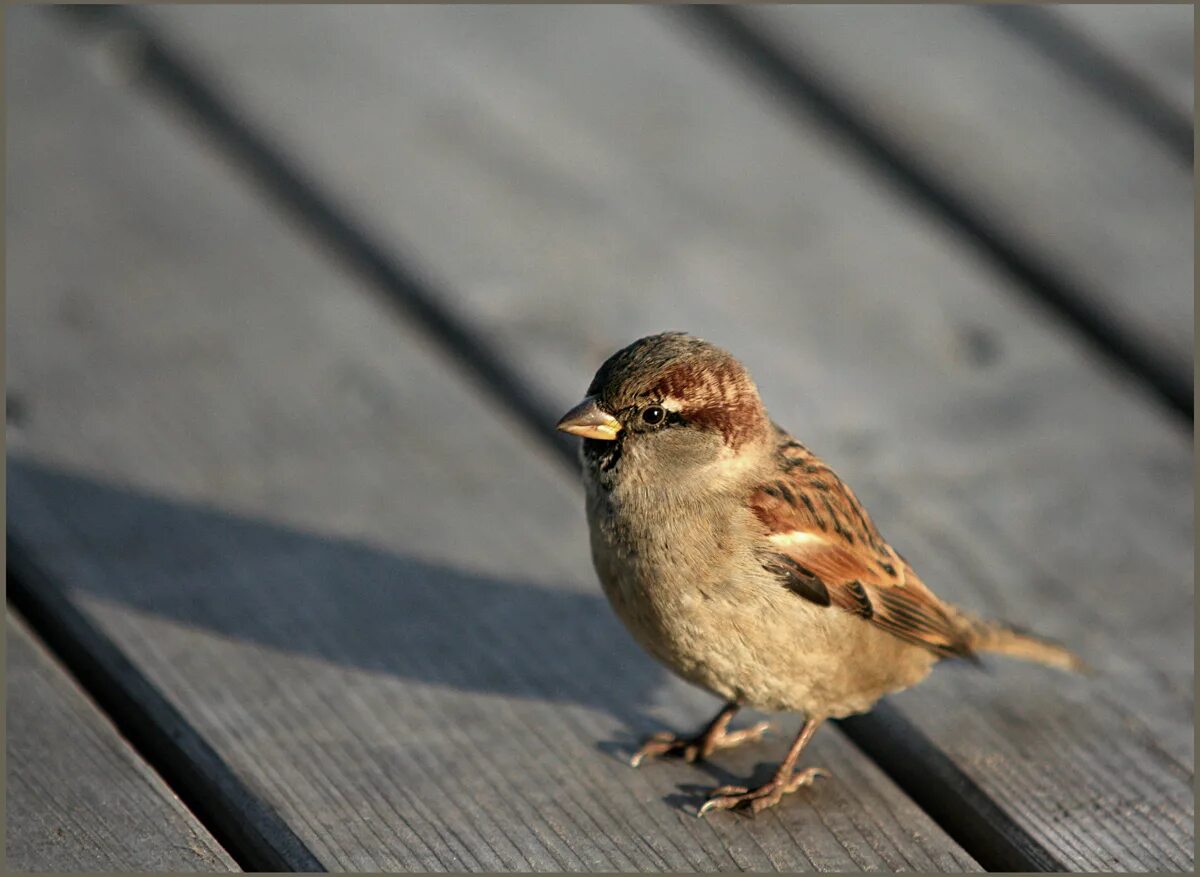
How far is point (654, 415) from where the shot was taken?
307cm

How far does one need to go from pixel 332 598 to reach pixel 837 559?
105 centimetres

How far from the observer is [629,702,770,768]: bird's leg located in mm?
3020

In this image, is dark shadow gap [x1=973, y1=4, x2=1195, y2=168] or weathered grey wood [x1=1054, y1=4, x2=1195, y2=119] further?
weathered grey wood [x1=1054, y1=4, x2=1195, y2=119]

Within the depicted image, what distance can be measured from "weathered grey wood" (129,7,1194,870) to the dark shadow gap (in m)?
0.85

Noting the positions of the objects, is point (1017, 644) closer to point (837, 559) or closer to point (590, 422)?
point (837, 559)

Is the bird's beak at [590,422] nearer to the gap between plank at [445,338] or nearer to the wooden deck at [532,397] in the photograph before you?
the wooden deck at [532,397]

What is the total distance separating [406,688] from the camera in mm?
3127

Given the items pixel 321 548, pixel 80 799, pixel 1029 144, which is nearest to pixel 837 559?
pixel 321 548

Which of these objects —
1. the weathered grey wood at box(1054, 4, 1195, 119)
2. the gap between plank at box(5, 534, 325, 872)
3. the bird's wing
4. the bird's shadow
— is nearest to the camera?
the gap between plank at box(5, 534, 325, 872)

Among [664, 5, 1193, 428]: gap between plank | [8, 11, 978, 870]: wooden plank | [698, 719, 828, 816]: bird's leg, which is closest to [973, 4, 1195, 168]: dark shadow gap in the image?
[664, 5, 1193, 428]: gap between plank

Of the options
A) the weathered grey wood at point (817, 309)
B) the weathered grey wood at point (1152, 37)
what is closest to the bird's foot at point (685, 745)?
the weathered grey wood at point (817, 309)

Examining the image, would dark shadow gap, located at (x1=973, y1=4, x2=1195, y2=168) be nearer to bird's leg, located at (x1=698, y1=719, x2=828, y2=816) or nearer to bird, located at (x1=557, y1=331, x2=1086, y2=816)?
bird, located at (x1=557, y1=331, x2=1086, y2=816)

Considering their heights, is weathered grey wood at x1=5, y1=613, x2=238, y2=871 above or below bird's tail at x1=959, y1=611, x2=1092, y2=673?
below

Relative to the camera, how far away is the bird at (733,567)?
298 cm
